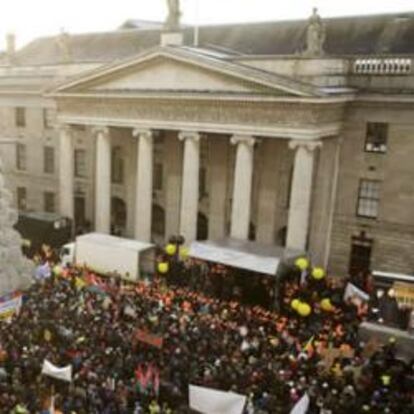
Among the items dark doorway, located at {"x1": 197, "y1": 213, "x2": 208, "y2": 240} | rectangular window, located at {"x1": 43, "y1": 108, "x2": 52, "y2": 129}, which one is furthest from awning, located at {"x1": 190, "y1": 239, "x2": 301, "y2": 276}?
rectangular window, located at {"x1": 43, "y1": 108, "x2": 52, "y2": 129}

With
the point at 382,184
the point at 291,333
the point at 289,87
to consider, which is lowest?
the point at 291,333

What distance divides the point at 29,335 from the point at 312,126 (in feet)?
53.3

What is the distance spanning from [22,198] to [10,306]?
82.0ft

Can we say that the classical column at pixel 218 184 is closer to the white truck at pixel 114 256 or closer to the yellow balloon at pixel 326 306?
the white truck at pixel 114 256

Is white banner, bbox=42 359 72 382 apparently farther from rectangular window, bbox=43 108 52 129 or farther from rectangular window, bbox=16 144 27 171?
rectangular window, bbox=16 144 27 171

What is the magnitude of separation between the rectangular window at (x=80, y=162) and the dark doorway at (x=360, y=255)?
19462 mm

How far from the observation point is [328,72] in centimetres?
2914

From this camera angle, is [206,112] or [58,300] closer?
[58,300]

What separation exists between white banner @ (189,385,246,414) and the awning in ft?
33.8

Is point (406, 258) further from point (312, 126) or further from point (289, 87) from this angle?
point (289, 87)

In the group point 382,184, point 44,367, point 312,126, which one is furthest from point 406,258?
point 44,367

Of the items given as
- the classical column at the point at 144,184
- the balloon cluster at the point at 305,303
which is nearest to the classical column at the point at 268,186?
the balloon cluster at the point at 305,303

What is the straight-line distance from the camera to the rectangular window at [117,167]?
127ft

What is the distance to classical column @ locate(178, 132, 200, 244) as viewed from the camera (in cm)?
3159
